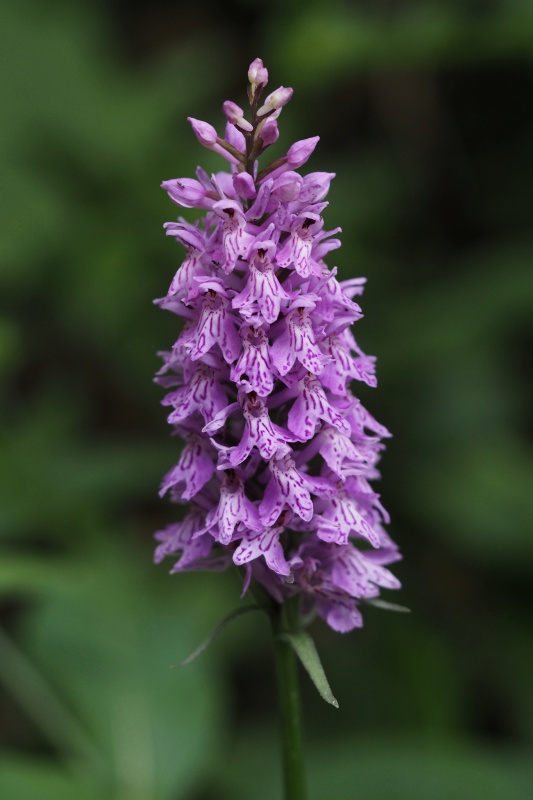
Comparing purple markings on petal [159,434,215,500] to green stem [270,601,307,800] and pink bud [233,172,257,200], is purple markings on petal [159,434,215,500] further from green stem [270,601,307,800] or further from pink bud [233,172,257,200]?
pink bud [233,172,257,200]

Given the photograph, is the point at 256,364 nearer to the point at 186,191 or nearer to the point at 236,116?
the point at 186,191

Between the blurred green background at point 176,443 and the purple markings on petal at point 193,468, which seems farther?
the blurred green background at point 176,443

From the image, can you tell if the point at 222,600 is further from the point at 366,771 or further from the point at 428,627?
the point at 366,771

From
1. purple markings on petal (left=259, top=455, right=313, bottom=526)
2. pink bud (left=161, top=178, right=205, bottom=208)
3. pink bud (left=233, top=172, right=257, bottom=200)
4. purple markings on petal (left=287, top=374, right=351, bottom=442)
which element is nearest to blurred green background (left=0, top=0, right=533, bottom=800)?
purple markings on petal (left=259, top=455, right=313, bottom=526)

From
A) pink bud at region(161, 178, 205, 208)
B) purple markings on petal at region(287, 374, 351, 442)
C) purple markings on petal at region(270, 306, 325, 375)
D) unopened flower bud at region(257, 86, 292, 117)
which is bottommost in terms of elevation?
purple markings on petal at region(287, 374, 351, 442)

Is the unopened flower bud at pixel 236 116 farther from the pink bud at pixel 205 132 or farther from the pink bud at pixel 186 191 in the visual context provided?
the pink bud at pixel 186 191

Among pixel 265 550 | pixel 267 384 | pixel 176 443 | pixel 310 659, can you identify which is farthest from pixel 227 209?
pixel 176 443

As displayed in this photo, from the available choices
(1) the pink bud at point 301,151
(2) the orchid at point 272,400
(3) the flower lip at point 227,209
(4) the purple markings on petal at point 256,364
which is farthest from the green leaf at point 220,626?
(1) the pink bud at point 301,151
